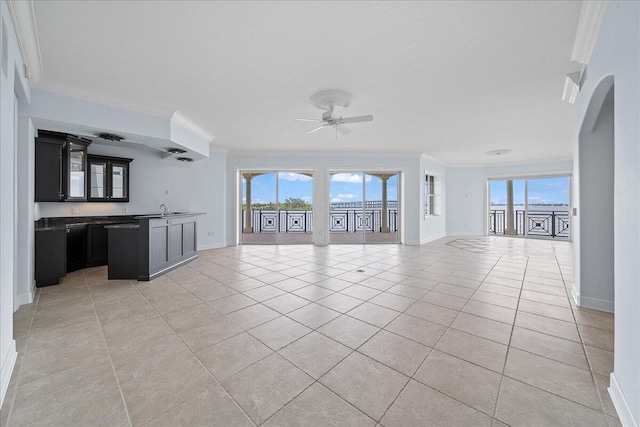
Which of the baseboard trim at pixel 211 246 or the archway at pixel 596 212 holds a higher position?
the archway at pixel 596 212

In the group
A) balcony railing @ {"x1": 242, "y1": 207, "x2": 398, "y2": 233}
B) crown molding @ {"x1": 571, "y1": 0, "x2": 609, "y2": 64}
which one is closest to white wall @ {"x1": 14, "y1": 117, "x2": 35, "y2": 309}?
crown molding @ {"x1": 571, "y1": 0, "x2": 609, "y2": 64}

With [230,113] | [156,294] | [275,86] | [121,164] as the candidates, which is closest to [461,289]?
[275,86]

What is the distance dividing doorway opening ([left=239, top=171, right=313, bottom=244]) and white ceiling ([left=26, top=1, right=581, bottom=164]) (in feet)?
12.2

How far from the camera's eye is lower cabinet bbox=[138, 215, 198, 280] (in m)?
3.83

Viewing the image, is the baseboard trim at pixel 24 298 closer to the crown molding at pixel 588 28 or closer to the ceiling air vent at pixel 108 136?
the ceiling air vent at pixel 108 136

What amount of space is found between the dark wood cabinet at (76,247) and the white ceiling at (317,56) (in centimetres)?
243

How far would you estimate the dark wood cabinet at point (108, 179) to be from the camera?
15.6 ft

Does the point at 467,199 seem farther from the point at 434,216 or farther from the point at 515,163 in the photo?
the point at 515,163

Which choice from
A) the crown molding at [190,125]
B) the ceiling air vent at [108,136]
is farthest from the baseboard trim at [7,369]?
the crown molding at [190,125]

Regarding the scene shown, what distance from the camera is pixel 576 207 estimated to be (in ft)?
9.65

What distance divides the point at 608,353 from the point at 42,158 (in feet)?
21.3

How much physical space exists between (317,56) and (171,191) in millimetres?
4929

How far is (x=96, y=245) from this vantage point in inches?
184

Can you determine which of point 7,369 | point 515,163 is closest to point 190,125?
point 7,369
